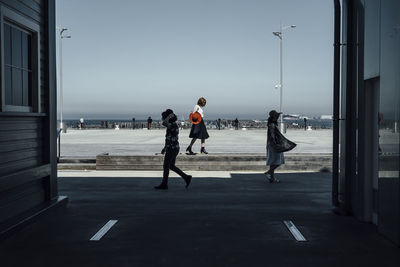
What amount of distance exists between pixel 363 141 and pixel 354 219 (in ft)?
4.31

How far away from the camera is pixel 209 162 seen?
45.8ft

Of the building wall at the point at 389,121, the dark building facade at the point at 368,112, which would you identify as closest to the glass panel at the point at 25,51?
the dark building facade at the point at 368,112

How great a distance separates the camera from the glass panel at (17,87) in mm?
6961

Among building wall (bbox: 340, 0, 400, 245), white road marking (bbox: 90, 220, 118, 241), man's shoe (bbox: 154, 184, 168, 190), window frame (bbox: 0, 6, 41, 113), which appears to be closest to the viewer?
building wall (bbox: 340, 0, 400, 245)

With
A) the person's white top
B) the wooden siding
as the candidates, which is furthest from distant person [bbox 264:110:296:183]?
the wooden siding

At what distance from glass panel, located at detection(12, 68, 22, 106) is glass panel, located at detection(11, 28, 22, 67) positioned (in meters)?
0.13

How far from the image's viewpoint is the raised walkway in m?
5.14

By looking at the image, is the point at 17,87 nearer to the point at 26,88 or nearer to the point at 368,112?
the point at 26,88

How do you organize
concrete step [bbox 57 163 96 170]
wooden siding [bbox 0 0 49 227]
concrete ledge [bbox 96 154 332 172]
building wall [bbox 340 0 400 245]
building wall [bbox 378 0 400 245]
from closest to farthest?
building wall [bbox 378 0 400 245] < building wall [bbox 340 0 400 245] < wooden siding [bbox 0 0 49 227] < concrete ledge [bbox 96 154 332 172] < concrete step [bbox 57 163 96 170]

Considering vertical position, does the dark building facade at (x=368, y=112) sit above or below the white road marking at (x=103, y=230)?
above

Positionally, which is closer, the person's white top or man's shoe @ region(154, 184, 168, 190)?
man's shoe @ region(154, 184, 168, 190)

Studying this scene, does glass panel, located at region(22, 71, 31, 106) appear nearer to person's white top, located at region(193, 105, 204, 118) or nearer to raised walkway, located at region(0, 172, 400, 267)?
raised walkway, located at region(0, 172, 400, 267)

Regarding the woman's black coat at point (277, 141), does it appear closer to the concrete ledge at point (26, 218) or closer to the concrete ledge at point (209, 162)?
the concrete ledge at point (209, 162)

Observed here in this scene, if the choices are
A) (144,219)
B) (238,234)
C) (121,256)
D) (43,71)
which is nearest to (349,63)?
(238,234)
